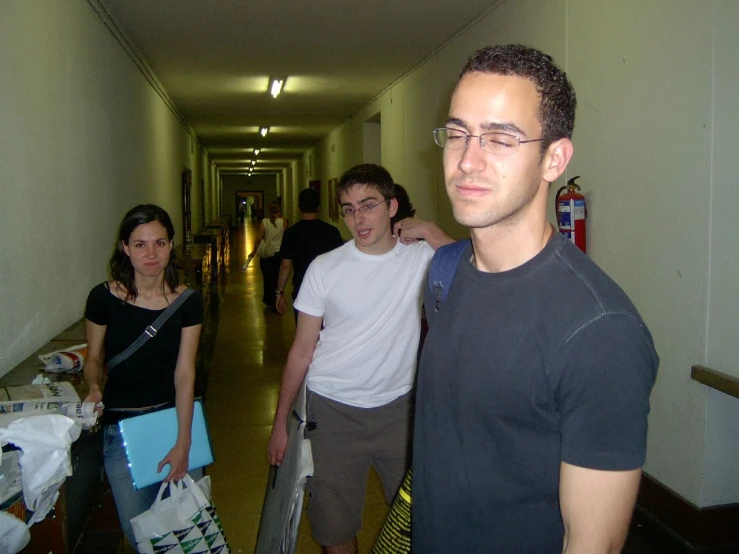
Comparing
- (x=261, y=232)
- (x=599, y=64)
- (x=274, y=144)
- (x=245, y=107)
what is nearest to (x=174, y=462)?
(x=599, y=64)

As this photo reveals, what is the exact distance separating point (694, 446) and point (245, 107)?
10.2 metres

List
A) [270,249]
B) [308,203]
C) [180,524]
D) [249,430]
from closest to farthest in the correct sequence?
[180,524], [249,430], [308,203], [270,249]

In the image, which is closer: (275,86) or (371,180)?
(371,180)

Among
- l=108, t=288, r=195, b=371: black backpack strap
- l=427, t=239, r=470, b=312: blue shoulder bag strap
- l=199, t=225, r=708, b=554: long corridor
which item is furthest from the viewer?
l=199, t=225, r=708, b=554: long corridor

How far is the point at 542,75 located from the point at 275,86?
28.6 ft

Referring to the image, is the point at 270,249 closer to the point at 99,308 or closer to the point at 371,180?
the point at 371,180

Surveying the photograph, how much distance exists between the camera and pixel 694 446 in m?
3.30

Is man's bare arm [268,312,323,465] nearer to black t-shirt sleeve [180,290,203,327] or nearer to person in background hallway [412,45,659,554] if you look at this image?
black t-shirt sleeve [180,290,203,327]

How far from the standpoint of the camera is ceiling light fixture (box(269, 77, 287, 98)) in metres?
9.17

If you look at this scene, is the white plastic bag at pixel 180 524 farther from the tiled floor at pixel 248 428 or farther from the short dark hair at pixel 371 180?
the short dark hair at pixel 371 180

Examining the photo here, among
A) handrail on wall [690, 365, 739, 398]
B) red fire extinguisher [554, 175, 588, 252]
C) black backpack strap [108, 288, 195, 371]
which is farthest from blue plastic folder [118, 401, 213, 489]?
red fire extinguisher [554, 175, 588, 252]

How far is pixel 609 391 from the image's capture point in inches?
42.8

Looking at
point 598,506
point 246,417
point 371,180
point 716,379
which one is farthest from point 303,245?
point 598,506

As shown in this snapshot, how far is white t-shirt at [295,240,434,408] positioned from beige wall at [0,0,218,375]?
160 centimetres
